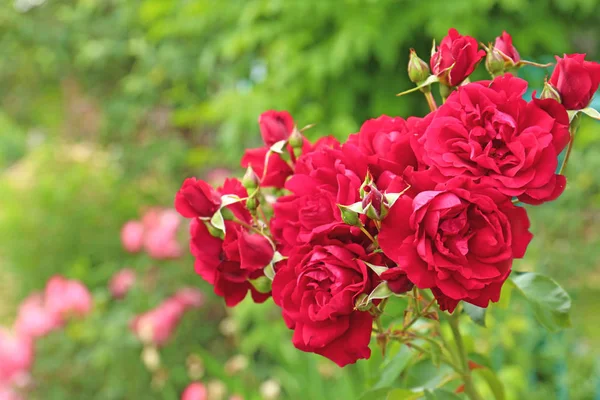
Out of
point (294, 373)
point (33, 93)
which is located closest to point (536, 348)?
point (294, 373)

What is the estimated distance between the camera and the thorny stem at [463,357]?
0.58 m

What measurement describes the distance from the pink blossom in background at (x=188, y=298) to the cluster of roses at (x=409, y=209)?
142 cm

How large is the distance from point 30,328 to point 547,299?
1352 mm

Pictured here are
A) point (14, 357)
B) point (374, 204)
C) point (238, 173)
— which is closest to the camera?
point (374, 204)

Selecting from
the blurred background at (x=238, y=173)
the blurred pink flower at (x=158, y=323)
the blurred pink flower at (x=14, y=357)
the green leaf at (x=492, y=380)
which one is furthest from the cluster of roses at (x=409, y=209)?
the blurred pink flower at (x=14, y=357)

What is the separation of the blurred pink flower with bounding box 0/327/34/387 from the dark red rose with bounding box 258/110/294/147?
1.20 meters

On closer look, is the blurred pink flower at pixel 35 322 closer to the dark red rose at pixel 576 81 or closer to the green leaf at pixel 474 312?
the green leaf at pixel 474 312

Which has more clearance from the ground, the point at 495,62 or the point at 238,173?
the point at 495,62

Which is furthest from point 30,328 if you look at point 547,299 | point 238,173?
point 547,299

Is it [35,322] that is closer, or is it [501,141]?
[501,141]

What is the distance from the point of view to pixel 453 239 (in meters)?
0.44

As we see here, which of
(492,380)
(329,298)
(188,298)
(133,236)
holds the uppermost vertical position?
(329,298)

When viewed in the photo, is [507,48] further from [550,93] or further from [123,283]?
[123,283]

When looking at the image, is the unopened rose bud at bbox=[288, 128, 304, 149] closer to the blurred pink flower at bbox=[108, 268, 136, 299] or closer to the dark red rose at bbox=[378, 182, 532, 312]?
the dark red rose at bbox=[378, 182, 532, 312]
